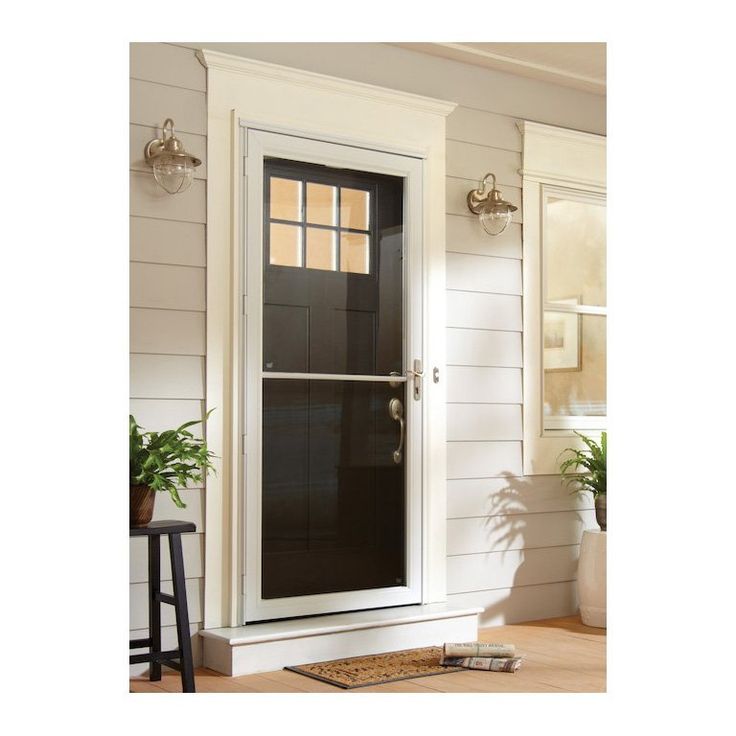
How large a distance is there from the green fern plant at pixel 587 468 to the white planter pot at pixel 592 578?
255mm

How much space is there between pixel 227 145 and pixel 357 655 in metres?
2.12

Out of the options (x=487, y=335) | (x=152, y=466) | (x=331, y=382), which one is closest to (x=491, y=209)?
(x=487, y=335)

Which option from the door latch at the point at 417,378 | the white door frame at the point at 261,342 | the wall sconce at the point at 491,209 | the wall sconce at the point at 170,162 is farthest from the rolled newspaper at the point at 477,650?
the wall sconce at the point at 170,162

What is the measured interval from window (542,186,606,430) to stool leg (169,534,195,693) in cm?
220

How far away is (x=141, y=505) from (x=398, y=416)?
54.8 inches

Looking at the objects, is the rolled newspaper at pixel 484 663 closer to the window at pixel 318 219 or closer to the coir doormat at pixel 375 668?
the coir doormat at pixel 375 668

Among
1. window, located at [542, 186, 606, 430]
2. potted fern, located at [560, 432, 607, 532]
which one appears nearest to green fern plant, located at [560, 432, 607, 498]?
potted fern, located at [560, 432, 607, 532]

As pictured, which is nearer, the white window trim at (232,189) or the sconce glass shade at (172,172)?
the sconce glass shade at (172,172)

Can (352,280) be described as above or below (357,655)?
above

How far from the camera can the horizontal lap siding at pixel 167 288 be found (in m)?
3.83
